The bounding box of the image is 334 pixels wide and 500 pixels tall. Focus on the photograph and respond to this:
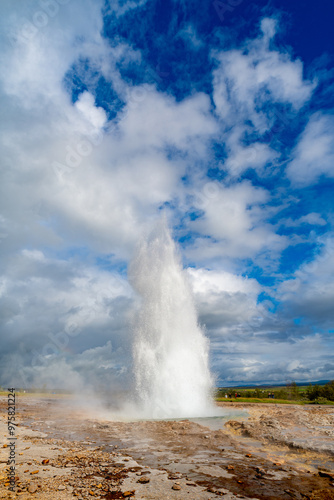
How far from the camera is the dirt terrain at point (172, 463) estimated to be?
9.51m

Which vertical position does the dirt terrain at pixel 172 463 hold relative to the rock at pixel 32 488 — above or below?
below

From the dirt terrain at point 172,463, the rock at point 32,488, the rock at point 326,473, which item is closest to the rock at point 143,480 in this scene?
the dirt terrain at point 172,463

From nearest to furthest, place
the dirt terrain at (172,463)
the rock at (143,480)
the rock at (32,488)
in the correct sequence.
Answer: the rock at (32,488) → the dirt terrain at (172,463) → the rock at (143,480)

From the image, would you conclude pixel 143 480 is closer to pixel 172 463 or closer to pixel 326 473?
pixel 172 463

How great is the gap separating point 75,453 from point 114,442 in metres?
3.59

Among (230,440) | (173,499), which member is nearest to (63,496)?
(173,499)

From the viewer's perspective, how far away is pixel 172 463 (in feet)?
42.1

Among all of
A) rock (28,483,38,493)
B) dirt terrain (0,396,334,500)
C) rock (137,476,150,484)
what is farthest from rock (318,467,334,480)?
rock (28,483,38,493)

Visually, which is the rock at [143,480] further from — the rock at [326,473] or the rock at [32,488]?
the rock at [326,473]

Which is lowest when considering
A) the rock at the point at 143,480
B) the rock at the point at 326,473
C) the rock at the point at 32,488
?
the rock at the point at 326,473

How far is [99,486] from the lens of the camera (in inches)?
383

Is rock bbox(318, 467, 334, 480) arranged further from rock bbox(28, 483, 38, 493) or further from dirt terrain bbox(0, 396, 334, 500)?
rock bbox(28, 483, 38, 493)

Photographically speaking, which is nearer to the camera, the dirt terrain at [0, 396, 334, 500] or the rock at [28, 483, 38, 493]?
the rock at [28, 483, 38, 493]

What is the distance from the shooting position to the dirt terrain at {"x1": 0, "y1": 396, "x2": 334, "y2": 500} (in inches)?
374
